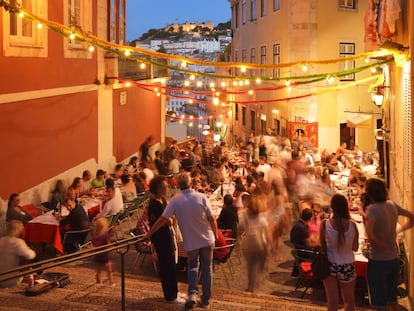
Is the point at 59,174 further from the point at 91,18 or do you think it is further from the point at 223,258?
the point at 223,258

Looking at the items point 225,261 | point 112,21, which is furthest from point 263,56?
point 225,261

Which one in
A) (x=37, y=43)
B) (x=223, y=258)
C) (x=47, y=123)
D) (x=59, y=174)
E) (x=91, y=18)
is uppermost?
(x=91, y=18)

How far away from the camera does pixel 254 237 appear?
27.3 feet

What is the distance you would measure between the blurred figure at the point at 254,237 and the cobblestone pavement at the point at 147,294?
377mm

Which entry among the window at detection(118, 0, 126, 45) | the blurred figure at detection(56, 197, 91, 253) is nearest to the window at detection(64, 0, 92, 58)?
the window at detection(118, 0, 126, 45)

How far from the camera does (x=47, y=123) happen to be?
13.4 metres

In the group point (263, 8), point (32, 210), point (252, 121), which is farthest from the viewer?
point (252, 121)

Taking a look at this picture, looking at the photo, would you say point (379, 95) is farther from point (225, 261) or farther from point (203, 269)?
point (203, 269)

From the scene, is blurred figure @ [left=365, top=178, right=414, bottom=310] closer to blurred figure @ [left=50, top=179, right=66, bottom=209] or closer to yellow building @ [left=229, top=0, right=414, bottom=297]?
blurred figure @ [left=50, top=179, right=66, bottom=209]

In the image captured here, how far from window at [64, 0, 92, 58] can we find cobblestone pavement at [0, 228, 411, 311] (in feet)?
20.8

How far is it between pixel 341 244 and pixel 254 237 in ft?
7.83

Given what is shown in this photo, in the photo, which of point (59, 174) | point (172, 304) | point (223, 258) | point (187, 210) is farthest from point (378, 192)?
point (59, 174)

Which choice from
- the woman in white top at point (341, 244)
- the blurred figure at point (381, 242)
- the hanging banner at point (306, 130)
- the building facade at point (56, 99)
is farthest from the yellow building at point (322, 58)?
Answer: the woman in white top at point (341, 244)

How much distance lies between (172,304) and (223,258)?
2.53 meters
